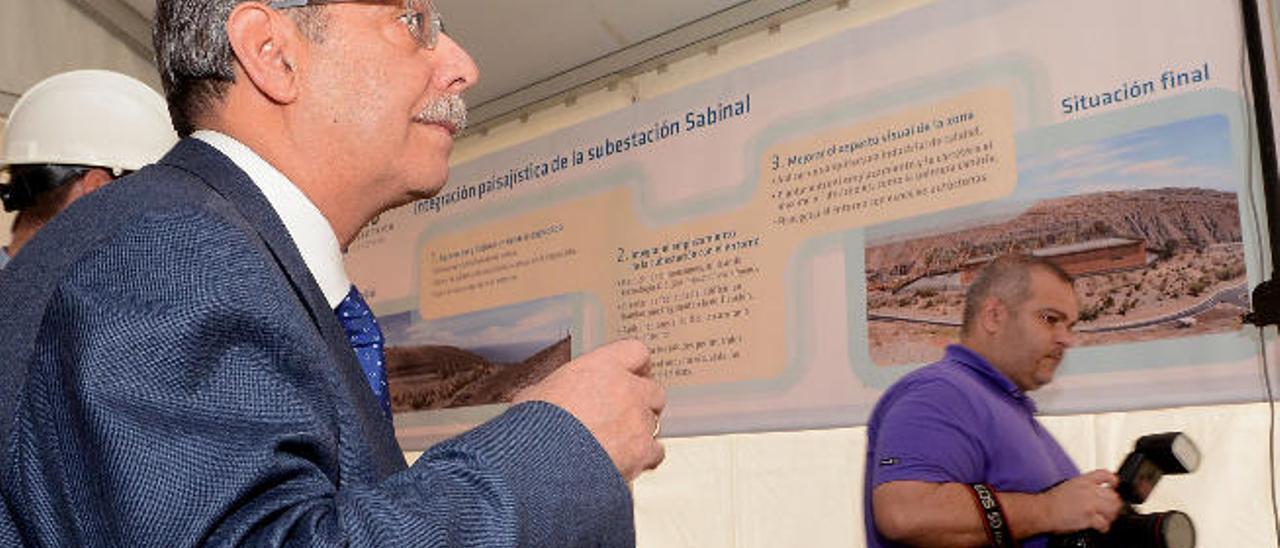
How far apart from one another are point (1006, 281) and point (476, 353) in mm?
1973

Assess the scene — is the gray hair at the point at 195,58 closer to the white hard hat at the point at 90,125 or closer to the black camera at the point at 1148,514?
the white hard hat at the point at 90,125

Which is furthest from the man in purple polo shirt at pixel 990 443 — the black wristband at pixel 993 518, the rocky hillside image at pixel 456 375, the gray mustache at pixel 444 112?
the gray mustache at pixel 444 112

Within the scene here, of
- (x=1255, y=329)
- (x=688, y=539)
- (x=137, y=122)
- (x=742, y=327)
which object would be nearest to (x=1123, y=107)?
(x=1255, y=329)

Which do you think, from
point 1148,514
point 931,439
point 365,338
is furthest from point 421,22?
point 1148,514

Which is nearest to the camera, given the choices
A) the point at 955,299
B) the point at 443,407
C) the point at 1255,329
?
the point at 1255,329

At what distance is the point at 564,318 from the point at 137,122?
1.65 meters

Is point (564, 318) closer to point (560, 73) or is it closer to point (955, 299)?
point (560, 73)

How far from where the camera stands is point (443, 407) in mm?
4062

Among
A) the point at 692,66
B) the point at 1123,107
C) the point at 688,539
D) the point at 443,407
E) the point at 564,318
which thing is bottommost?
the point at 688,539

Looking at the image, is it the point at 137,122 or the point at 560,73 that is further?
the point at 560,73

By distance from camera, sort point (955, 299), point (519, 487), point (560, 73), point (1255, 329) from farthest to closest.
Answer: point (560, 73) → point (955, 299) → point (1255, 329) → point (519, 487)

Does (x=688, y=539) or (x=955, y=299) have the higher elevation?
(x=955, y=299)

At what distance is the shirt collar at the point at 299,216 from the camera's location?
1.05 m

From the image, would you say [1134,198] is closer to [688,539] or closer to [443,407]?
[688,539]
